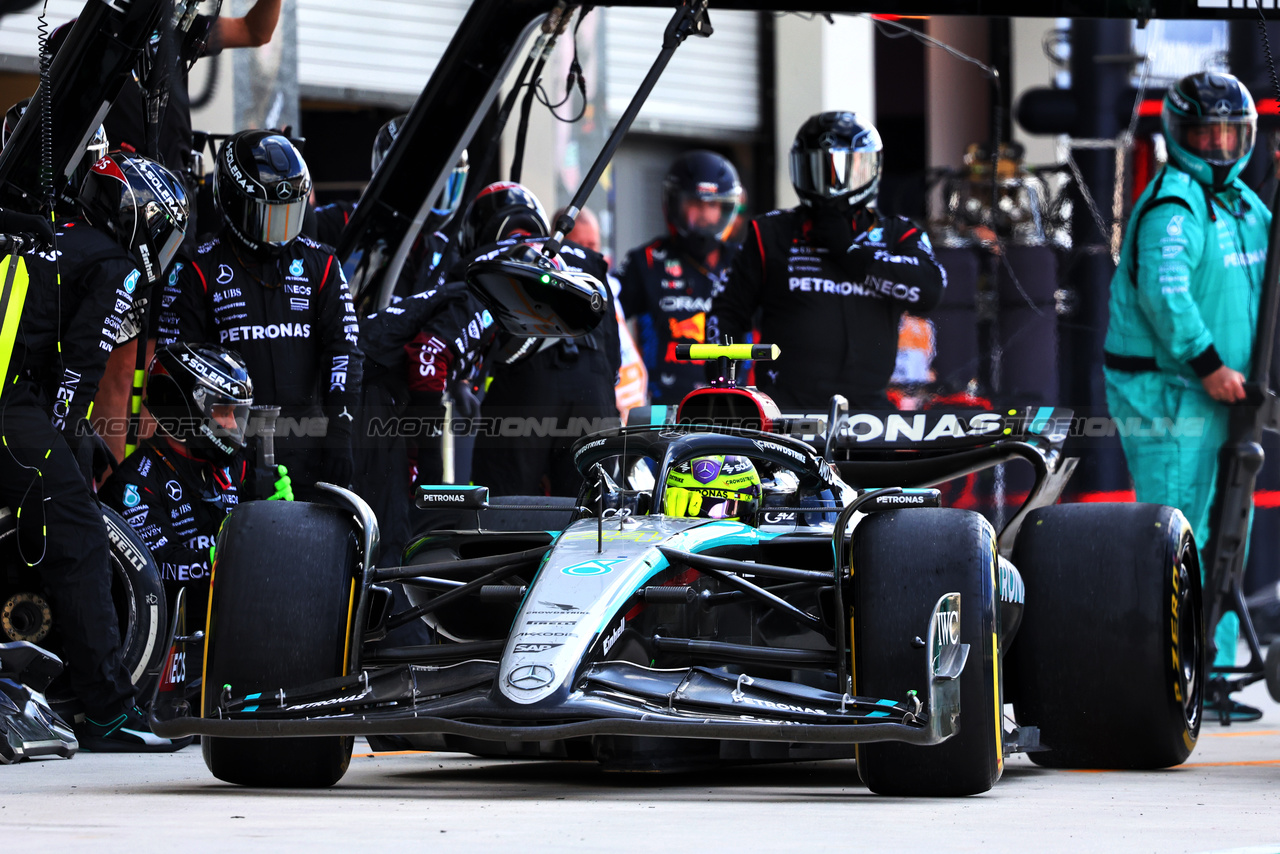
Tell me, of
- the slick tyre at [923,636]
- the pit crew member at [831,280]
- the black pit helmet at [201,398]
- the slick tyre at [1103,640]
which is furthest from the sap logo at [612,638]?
the pit crew member at [831,280]

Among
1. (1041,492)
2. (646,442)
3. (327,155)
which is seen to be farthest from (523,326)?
(327,155)

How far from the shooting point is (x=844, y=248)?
9016mm

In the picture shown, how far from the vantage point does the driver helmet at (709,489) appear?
6227 mm

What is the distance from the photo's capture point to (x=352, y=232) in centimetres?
909

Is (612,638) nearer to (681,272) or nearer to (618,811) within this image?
(618,811)

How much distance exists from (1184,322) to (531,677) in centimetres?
459

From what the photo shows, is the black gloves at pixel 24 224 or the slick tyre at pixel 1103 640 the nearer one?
the slick tyre at pixel 1103 640

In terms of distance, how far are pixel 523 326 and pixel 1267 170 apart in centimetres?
555

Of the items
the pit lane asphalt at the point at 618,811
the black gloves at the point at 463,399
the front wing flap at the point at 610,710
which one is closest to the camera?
the pit lane asphalt at the point at 618,811

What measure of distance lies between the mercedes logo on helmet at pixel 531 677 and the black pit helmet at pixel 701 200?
22.9 feet

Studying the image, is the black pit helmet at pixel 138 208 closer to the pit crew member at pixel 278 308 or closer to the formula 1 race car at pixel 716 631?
the pit crew member at pixel 278 308

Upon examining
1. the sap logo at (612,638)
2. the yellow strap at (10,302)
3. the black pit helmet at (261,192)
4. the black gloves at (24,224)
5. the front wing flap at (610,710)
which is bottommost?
the front wing flap at (610,710)

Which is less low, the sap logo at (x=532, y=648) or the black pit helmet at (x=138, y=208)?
the black pit helmet at (x=138, y=208)

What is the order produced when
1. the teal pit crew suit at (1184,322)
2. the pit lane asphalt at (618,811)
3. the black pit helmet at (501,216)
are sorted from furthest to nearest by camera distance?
the black pit helmet at (501,216), the teal pit crew suit at (1184,322), the pit lane asphalt at (618,811)
